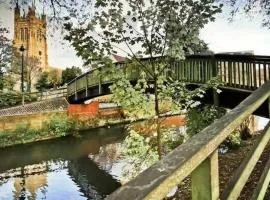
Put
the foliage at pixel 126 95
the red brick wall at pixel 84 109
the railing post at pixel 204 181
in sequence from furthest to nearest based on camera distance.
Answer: the red brick wall at pixel 84 109, the foliage at pixel 126 95, the railing post at pixel 204 181

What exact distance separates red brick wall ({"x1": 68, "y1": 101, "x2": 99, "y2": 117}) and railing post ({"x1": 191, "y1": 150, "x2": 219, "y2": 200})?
1057 inches

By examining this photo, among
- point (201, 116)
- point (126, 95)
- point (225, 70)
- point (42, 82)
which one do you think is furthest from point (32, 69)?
point (126, 95)

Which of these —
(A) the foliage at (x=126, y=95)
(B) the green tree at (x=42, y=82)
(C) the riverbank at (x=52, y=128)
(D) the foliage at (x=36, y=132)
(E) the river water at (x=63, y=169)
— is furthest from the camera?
(B) the green tree at (x=42, y=82)

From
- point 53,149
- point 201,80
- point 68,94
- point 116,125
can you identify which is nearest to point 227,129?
point 201,80

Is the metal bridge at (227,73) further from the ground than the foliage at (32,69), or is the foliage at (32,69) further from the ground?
the foliage at (32,69)

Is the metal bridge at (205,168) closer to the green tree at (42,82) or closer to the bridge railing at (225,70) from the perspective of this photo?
the bridge railing at (225,70)

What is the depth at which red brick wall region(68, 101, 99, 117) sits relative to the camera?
28031mm

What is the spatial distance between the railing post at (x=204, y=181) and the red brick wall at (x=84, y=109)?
88.1 ft

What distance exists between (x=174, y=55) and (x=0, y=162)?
15172mm

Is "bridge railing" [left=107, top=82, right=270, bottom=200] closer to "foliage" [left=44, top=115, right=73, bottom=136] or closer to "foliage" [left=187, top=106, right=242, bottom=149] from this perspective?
"foliage" [left=187, top=106, right=242, bottom=149]

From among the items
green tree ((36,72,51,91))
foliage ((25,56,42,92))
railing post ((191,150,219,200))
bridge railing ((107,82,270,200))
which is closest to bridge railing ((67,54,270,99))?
bridge railing ((107,82,270,200))

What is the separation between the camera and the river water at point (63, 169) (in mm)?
14000

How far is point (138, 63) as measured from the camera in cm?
632

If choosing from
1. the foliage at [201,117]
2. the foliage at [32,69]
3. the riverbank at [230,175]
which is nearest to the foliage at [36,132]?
the foliage at [32,69]
